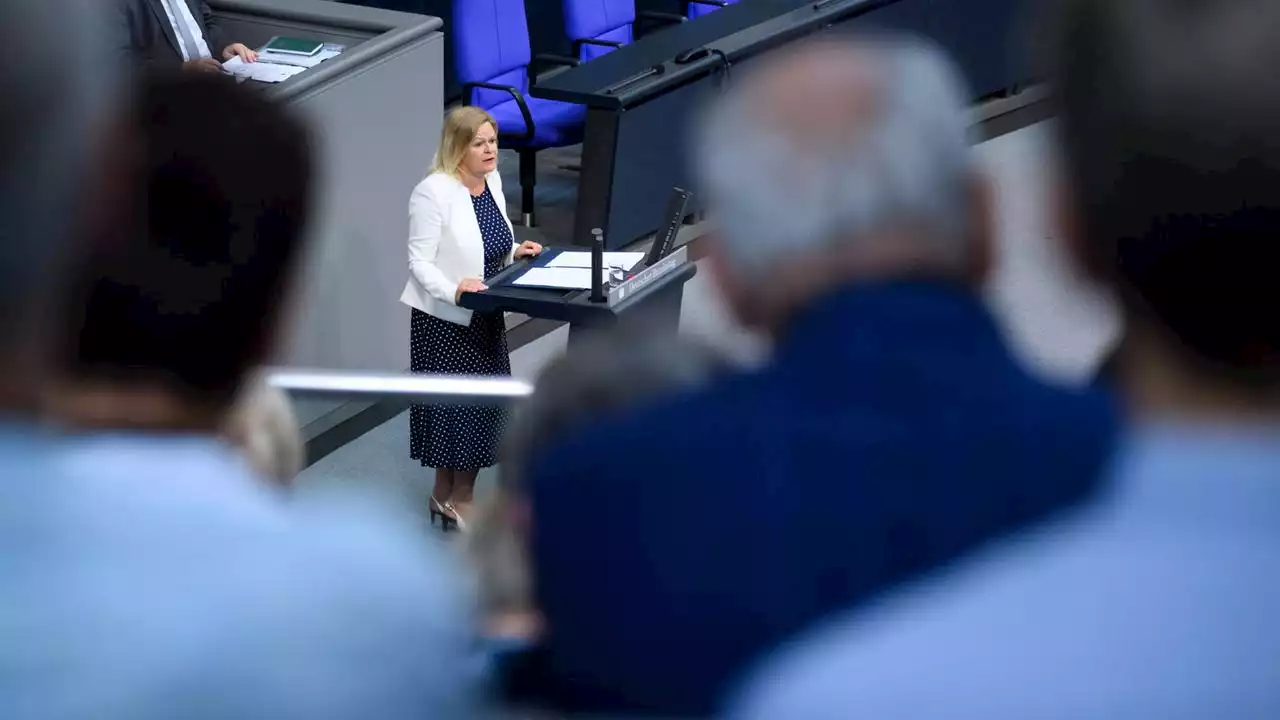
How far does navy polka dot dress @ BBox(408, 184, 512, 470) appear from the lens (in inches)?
212

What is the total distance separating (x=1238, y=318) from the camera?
0.88 meters

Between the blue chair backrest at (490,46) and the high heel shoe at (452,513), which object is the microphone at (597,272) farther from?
the blue chair backrest at (490,46)

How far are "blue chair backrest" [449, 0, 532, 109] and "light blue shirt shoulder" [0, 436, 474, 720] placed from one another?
6800 millimetres

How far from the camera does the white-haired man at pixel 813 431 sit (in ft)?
2.77

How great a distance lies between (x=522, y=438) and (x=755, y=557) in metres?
0.16

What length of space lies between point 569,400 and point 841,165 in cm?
20

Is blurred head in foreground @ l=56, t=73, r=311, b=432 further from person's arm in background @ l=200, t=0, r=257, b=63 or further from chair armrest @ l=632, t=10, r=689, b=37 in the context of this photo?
chair armrest @ l=632, t=10, r=689, b=37

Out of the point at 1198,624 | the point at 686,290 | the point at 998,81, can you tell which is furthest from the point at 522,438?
the point at 998,81

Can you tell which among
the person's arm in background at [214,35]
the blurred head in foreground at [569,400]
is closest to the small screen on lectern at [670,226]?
the person's arm in background at [214,35]

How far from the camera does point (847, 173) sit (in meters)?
0.89

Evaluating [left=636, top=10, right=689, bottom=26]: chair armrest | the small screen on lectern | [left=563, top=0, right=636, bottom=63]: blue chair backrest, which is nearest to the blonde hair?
the small screen on lectern

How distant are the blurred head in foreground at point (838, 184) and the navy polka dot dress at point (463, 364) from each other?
447cm

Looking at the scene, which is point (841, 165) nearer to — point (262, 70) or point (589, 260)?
point (589, 260)

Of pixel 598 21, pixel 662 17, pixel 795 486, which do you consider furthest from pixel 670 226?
pixel 795 486
